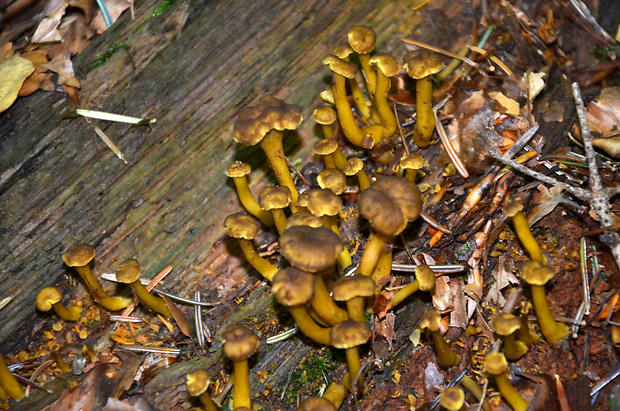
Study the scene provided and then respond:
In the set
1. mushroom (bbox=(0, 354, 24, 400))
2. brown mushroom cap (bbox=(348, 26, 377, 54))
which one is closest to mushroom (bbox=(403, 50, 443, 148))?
brown mushroom cap (bbox=(348, 26, 377, 54))

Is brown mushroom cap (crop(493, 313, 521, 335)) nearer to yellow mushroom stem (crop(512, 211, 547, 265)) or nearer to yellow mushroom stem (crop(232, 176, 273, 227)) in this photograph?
yellow mushroom stem (crop(512, 211, 547, 265))

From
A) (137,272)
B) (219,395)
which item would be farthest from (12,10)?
(219,395)

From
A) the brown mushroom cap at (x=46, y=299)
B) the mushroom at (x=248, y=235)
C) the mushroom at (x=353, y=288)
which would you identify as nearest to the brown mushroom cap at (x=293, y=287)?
the mushroom at (x=353, y=288)

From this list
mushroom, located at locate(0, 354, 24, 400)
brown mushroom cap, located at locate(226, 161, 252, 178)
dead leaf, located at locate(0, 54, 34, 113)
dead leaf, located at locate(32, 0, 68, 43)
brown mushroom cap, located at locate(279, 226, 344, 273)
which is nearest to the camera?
brown mushroom cap, located at locate(279, 226, 344, 273)

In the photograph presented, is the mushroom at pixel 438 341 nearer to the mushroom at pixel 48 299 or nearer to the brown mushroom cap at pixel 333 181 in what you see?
the brown mushroom cap at pixel 333 181

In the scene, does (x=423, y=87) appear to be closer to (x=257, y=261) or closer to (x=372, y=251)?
(x=372, y=251)

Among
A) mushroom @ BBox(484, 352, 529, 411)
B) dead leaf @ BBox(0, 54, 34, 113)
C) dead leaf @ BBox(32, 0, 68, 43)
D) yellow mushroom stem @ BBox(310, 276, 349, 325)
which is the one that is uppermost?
dead leaf @ BBox(32, 0, 68, 43)

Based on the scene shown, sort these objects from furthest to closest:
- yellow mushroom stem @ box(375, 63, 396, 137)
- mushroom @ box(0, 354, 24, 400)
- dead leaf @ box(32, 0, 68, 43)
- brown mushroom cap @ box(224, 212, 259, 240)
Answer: dead leaf @ box(32, 0, 68, 43)
yellow mushroom stem @ box(375, 63, 396, 137)
mushroom @ box(0, 354, 24, 400)
brown mushroom cap @ box(224, 212, 259, 240)
